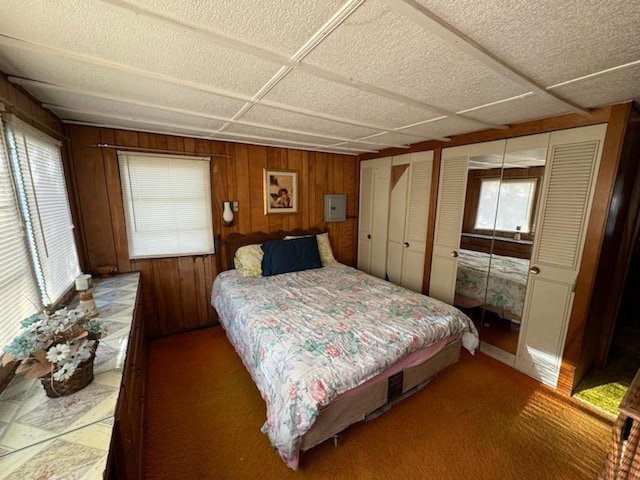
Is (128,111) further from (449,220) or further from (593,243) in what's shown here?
(593,243)

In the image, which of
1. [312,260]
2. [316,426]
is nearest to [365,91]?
[316,426]

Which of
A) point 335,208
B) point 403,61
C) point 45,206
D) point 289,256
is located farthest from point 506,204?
point 45,206

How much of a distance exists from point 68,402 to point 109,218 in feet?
6.55

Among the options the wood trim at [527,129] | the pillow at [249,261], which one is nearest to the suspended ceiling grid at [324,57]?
the wood trim at [527,129]

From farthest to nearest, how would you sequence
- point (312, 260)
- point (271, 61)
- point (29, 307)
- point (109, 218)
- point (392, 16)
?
point (312, 260), point (109, 218), point (29, 307), point (271, 61), point (392, 16)

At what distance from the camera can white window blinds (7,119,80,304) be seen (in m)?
1.45

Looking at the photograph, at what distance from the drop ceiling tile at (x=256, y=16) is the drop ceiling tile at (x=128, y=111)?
1.20 metres

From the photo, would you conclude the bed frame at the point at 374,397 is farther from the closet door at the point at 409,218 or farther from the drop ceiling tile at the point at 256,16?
the drop ceiling tile at the point at 256,16

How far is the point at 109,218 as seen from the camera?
99.0 inches

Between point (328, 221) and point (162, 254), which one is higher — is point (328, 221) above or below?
above

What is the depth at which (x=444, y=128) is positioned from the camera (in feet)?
7.57

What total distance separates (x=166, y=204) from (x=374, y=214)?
2659mm

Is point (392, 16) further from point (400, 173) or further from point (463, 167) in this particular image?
point (400, 173)

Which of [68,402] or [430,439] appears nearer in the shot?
[68,402]
